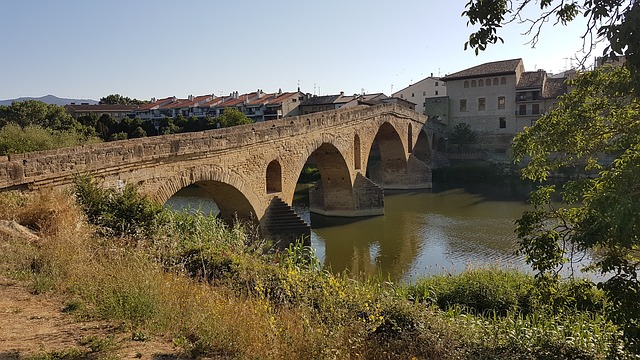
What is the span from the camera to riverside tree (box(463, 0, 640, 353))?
11.9 ft

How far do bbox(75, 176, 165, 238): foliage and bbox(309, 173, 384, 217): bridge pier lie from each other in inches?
621

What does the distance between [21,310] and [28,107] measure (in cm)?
4151

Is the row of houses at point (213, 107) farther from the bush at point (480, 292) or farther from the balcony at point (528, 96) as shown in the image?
the bush at point (480, 292)

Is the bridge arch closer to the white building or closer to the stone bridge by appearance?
the stone bridge

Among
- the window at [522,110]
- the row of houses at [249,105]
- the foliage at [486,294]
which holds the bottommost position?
the foliage at [486,294]

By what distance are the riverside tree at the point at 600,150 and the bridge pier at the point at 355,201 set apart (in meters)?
18.6

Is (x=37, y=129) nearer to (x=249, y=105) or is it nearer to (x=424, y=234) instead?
(x=424, y=234)

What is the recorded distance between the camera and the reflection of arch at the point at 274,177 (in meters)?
17.2

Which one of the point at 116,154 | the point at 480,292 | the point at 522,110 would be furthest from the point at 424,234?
the point at 522,110

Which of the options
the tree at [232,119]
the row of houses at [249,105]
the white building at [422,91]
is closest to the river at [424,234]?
the tree at [232,119]

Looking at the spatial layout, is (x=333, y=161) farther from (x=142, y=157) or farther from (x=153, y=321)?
(x=153, y=321)

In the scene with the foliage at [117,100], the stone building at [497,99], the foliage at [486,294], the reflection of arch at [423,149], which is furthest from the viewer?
the foliage at [117,100]

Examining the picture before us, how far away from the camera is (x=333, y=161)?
77.7ft

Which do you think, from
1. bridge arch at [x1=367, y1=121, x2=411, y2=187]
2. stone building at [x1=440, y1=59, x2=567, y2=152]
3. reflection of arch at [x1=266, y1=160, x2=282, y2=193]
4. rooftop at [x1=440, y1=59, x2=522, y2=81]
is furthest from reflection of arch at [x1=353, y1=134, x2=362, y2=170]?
rooftop at [x1=440, y1=59, x2=522, y2=81]
